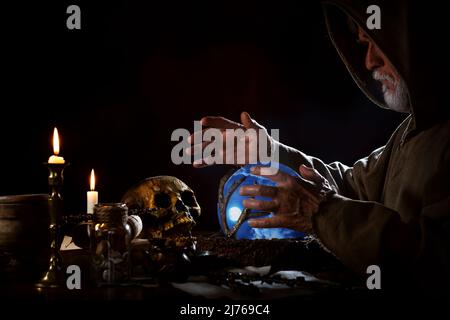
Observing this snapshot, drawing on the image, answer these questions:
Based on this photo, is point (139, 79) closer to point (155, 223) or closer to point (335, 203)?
point (155, 223)

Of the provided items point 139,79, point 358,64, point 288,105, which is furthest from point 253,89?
point 358,64

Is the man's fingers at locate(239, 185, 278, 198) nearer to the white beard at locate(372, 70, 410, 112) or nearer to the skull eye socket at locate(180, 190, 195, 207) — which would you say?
the white beard at locate(372, 70, 410, 112)

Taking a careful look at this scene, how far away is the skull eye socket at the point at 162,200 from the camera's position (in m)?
2.63

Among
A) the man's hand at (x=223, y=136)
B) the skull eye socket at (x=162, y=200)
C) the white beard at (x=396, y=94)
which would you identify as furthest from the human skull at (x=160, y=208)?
the white beard at (x=396, y=94)

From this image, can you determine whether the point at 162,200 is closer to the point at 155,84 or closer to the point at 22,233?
the point at 22,233

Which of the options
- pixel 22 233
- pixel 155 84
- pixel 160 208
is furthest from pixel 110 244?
pixel 155 84

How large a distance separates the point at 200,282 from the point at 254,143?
82 centimetres

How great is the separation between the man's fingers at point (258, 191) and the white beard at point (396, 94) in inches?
33.2

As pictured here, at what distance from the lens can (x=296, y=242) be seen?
5.73ft

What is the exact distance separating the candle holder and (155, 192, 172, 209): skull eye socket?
0.88 metres

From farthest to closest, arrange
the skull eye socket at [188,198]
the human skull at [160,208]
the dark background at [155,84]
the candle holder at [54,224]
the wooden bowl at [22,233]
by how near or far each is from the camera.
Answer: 1. the dark background at [155,84]
2. the skull eye socket at [188,198]
3. the human skull at [160,208]
4. the wooden bowl at [22,233]
5. the candle holder at [54,224]

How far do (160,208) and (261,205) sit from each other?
3.19 ft

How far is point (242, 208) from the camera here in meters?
1.92

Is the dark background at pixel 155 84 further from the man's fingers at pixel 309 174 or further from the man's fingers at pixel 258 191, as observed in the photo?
Answer: the man's fingers at pixel 258 191
